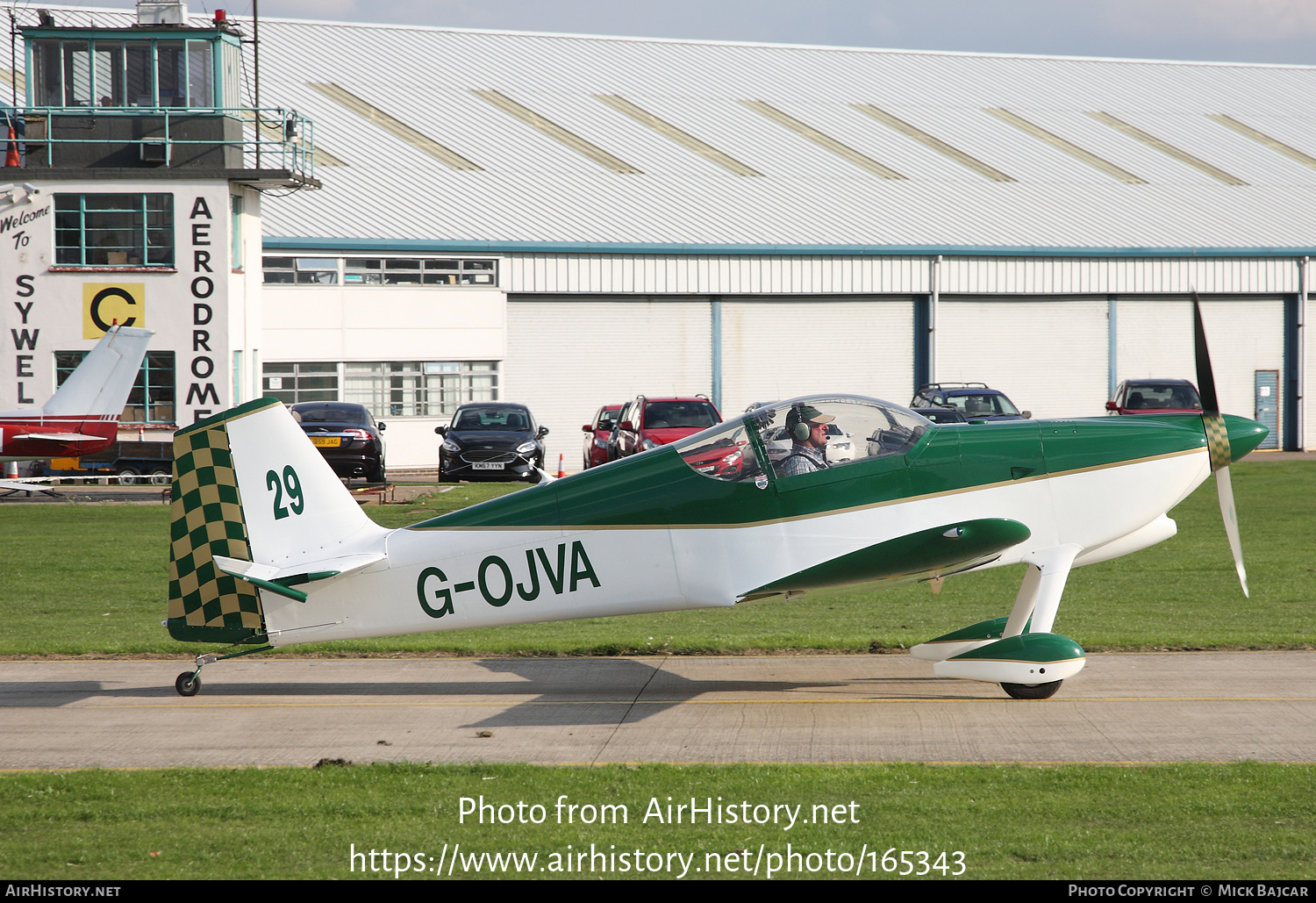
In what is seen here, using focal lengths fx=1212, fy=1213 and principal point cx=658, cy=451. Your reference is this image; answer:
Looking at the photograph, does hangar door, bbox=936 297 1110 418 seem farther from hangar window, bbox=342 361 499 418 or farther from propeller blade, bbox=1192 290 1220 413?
propeller blade, bbox=1192 290 1220 413

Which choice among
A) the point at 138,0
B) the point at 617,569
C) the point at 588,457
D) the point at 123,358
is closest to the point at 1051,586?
the point at 617,569

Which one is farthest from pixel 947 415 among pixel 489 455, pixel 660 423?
pixel 489 455

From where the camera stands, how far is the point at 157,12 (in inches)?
963

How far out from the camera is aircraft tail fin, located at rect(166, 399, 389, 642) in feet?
26.2

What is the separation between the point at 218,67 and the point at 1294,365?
33.1 m

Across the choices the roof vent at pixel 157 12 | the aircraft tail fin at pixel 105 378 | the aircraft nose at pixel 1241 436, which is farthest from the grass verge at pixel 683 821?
the roof vent at pixel 157 12

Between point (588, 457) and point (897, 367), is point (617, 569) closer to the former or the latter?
point (588, 457)

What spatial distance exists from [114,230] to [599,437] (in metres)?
11.0

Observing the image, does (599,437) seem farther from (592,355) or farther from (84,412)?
(84,412)

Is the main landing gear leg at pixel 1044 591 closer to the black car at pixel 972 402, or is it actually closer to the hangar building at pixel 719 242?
the black car at pixel 972 402

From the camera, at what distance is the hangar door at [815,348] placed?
36.1 metres

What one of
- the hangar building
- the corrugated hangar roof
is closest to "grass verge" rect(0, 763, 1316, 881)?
the hangar building

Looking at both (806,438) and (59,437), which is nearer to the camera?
(806,438)

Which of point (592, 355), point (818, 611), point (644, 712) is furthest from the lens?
point (592, 355)
